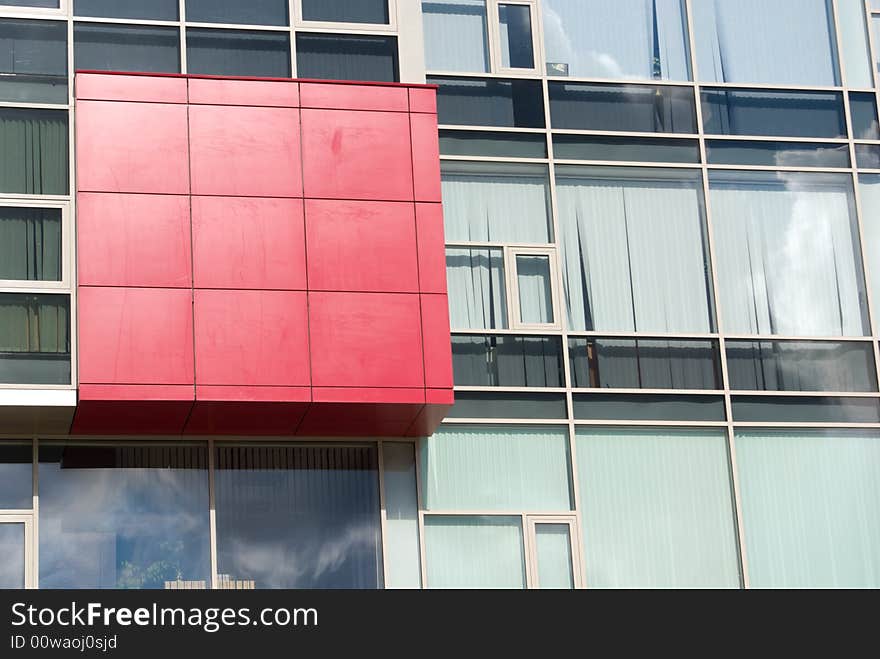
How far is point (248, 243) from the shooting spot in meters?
17.8

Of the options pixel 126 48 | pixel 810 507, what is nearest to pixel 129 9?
pixel 126 48

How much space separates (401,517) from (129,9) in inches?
250

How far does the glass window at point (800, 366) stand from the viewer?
19.6 meters

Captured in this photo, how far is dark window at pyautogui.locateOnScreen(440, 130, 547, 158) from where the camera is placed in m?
19.9

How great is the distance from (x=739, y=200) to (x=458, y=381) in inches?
170

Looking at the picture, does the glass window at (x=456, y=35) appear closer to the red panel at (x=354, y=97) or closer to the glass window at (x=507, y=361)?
the red panel at (x=354, y=97)

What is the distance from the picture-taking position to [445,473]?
18.7 metres

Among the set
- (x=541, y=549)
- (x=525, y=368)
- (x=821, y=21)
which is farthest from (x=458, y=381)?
(x=821, y=21)

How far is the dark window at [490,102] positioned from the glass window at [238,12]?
195 cm

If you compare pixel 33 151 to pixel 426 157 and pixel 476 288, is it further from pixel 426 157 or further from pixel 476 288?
pixel 476 288

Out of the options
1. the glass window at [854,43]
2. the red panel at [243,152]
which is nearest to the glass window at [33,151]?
the red panel at [243,152]

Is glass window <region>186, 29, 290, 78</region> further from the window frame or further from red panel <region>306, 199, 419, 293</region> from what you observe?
the window frame

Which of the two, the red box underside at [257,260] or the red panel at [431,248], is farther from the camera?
the red panel at [431,248]
